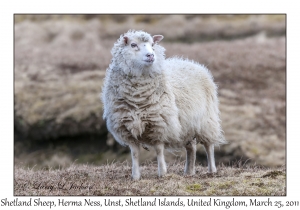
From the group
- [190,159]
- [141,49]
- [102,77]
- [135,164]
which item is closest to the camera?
[141,49]

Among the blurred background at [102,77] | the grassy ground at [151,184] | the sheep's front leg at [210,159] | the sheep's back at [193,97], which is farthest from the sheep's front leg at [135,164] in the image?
the blurred background at [102,77]

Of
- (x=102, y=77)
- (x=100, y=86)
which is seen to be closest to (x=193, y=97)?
(x=100, y=86)

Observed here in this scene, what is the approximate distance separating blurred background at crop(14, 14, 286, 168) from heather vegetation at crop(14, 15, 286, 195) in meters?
0.04

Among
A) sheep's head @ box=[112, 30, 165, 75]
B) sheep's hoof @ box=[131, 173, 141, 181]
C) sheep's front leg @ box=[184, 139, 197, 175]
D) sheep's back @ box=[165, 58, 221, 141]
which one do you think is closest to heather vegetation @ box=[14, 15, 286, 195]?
sheep's hoof @ box=[131, 173, 141, 181]

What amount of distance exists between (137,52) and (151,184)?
7.74ft

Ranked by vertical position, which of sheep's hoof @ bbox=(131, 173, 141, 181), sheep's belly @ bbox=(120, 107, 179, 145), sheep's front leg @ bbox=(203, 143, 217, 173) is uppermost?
sheep's belly @ bbox=(120, 107, 179, 145)

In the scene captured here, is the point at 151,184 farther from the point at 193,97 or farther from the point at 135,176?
the point at 193,97

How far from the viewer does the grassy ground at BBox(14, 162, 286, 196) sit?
28.5 ft

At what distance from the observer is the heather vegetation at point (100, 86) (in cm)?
1830

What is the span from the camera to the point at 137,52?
9578 millimetres

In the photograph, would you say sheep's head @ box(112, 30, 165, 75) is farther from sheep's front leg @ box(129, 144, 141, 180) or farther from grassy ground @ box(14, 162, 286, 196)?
grassy ground @ box(14, 162, 286, 196)
